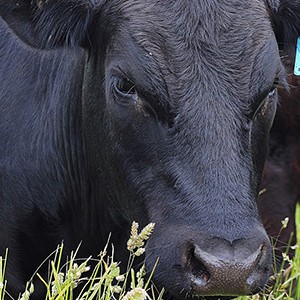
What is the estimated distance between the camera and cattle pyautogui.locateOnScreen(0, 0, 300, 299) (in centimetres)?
476

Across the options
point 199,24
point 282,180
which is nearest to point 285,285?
point 199,24

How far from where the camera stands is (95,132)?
218 inches

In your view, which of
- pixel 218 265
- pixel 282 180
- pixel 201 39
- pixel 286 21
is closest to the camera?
pixel 218 265

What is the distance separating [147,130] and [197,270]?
0.75 meters

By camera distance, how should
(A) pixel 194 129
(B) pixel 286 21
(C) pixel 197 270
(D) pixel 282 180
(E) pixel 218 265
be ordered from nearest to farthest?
Result: (E) pixel 218 265
(C) pixel 197 270
(A) pixel 194 129
(B) pixel 286 21
(D) pixel 282 180

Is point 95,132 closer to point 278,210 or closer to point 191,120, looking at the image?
point 191,120

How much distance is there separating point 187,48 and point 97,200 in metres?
1.17

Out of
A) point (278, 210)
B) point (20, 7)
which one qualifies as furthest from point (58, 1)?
point (278, 210)

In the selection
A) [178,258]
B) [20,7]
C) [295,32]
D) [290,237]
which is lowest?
[290,237]

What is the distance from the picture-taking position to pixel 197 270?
15.1 ft

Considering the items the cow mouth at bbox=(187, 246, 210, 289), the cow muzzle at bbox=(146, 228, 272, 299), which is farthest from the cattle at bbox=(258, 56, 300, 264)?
the cow mouth at bbox=(187, 246, 210, 289)

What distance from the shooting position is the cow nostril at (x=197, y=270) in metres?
4.58

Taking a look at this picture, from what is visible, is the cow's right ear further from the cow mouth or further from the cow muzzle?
the cow mouth

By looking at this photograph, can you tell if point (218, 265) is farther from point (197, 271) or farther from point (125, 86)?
point (125, 86)
